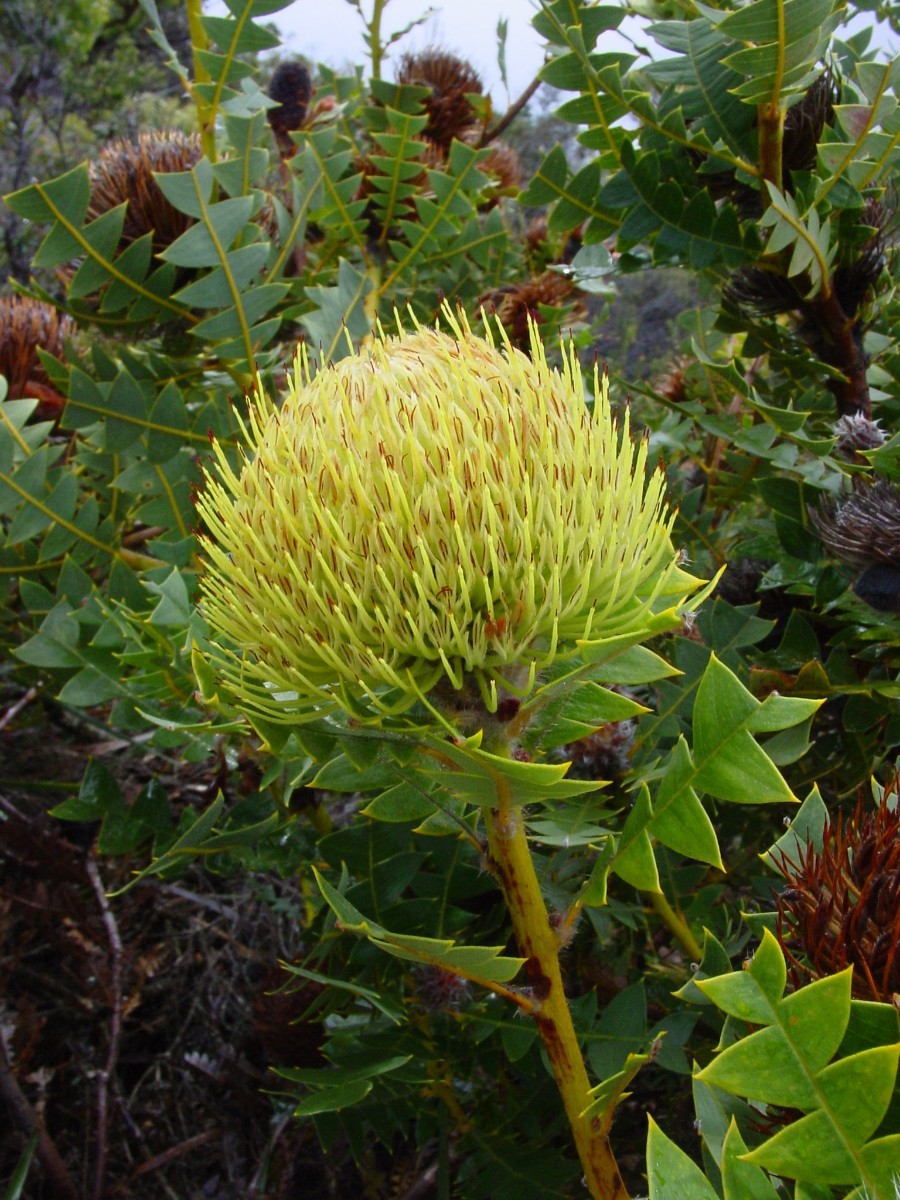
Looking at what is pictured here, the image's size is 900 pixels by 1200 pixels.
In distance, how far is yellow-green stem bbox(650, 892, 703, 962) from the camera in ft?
4.01

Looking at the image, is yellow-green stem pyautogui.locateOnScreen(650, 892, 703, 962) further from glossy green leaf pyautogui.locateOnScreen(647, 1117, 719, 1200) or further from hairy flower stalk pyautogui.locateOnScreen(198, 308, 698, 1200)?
glossy green leaf pyautogui.locateOnScreen(647, 1117, 719, 1200)

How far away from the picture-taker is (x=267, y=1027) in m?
1.83

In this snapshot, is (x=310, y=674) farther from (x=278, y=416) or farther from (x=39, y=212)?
(x=39, y=212)

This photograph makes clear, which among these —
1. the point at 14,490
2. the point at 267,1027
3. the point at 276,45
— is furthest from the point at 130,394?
the point at 267,1027

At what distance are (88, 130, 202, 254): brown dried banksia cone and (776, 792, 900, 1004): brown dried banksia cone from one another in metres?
1.93

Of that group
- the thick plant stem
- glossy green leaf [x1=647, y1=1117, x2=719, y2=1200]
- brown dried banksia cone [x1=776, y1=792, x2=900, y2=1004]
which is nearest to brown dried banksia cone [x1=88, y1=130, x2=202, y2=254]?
the thick plant stem

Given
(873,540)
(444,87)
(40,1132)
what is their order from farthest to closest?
(444,87)
(40,1132)
(873,540)

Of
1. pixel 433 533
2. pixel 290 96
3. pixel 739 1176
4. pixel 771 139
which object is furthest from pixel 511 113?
pixel 739 1176

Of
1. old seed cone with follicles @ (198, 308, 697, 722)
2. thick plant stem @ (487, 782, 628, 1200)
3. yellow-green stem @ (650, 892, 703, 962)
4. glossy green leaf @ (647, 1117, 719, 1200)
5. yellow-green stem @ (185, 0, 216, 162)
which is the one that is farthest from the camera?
yellow-green stem @ (185, 0, 216, 162)

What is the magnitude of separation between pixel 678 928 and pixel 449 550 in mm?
765

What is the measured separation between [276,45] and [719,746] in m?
A: 1.48

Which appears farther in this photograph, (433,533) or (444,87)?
(444,87)

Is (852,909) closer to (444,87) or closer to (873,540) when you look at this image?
(873,540)

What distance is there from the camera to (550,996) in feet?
3.07
